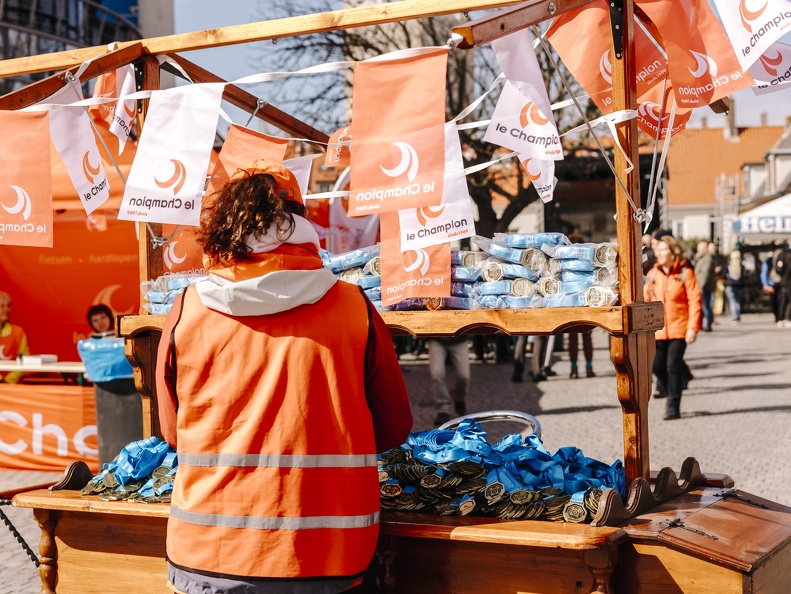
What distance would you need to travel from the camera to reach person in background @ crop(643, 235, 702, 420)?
10213mm

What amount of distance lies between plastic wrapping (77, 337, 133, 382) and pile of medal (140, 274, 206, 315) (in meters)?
3.07

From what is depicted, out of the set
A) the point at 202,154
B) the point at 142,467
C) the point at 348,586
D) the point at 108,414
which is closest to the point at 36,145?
the point at 202,154

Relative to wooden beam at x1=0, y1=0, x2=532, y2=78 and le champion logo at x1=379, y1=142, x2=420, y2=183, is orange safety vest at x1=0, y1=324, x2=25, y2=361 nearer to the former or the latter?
wooden beam at x1=0, y1=0, x2=532, y2=78

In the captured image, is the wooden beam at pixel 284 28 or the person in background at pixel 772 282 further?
the person in background at pixel 772 282

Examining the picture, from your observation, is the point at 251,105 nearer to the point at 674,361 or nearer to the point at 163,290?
the point at 163,290

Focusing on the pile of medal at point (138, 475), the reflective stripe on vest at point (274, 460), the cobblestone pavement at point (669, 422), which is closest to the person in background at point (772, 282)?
the cobblestone pavement at point (669, 422)

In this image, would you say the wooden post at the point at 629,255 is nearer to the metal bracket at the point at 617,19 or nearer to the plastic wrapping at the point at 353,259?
the metal bracket at the point at 617,19

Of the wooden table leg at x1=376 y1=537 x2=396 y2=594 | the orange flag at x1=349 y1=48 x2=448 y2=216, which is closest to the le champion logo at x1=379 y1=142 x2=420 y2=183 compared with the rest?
the orange flag at x1=349 y1=48 x2=448 y2=216

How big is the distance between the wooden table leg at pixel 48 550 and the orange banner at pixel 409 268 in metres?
1.85

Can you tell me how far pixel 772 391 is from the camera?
42.2 feet

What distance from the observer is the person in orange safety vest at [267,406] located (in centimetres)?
305

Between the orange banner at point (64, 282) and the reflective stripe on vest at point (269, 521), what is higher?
the orange banner at point (64, 282)

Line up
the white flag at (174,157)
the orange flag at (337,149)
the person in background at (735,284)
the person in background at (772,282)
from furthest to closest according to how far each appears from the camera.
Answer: the person in background at (735,284), the person in background at (772,282), the orange flag at (337,149), the white flag at (174,157)

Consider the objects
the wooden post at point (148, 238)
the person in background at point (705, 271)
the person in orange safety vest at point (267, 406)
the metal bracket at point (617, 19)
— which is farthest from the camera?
the person in background at point (705, 271)
